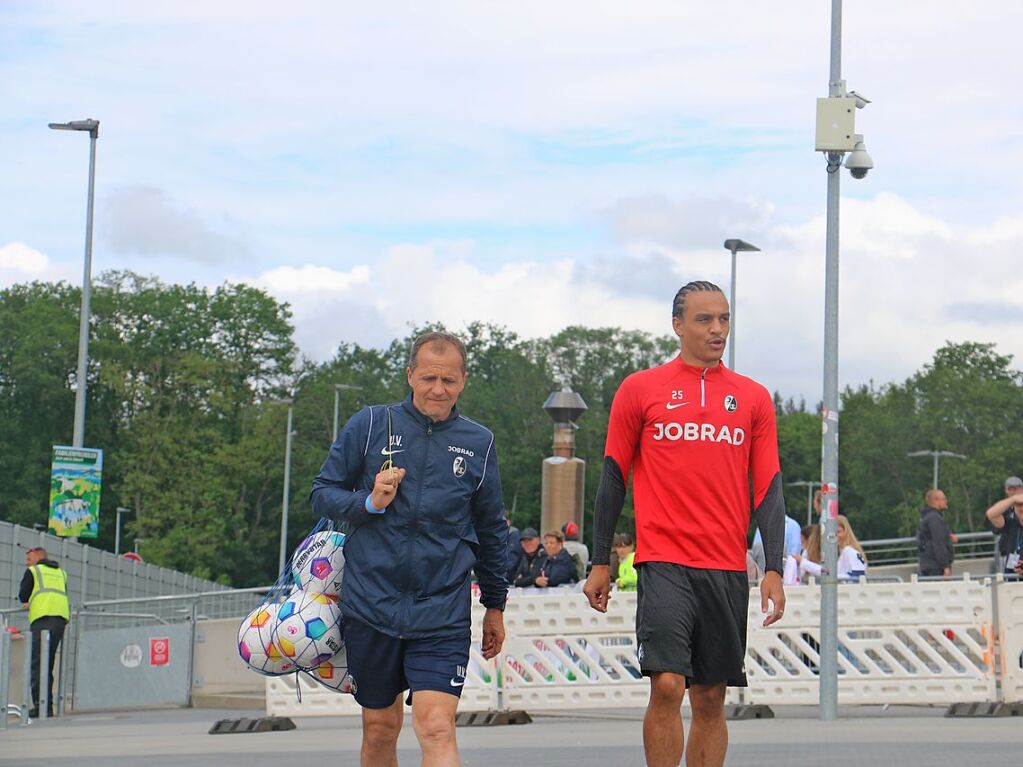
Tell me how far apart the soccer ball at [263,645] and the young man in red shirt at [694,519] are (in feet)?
3.68

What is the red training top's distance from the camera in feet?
21.8

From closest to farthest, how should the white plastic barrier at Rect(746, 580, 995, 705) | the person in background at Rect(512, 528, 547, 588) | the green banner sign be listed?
the white plastic barrier at Rect(746, 580, 995, 705) < the person in background at Rect(512, 528, 547, 588) < the green banner sign

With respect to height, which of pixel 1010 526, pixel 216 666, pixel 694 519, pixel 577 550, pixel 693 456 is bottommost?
pixel 216 666

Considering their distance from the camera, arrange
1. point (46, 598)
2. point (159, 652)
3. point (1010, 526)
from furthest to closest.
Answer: point (159, 652)
point (46, 598)
point (1010, 526)

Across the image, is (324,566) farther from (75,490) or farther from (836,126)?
(75,490)

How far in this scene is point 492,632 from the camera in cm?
630

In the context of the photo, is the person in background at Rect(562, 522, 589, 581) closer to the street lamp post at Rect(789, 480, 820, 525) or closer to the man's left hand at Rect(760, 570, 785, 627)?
the man's left hand at Rect(760, 570, 785, 627)

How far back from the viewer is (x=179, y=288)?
296ft

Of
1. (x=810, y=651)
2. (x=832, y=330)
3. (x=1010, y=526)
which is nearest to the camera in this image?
(x=832, y=330)

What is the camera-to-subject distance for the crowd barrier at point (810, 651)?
45.8 ft

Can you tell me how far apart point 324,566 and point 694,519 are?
135 cm

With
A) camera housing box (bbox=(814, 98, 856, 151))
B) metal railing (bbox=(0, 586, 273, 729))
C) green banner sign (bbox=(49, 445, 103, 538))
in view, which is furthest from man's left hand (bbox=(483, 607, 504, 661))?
green banner sign (bbox=(49, 445, 103, 538))

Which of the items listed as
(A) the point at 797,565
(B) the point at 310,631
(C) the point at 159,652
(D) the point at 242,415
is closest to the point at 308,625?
(B) the point at 310,631

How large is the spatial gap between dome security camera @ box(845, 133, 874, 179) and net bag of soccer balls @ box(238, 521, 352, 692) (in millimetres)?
8823
